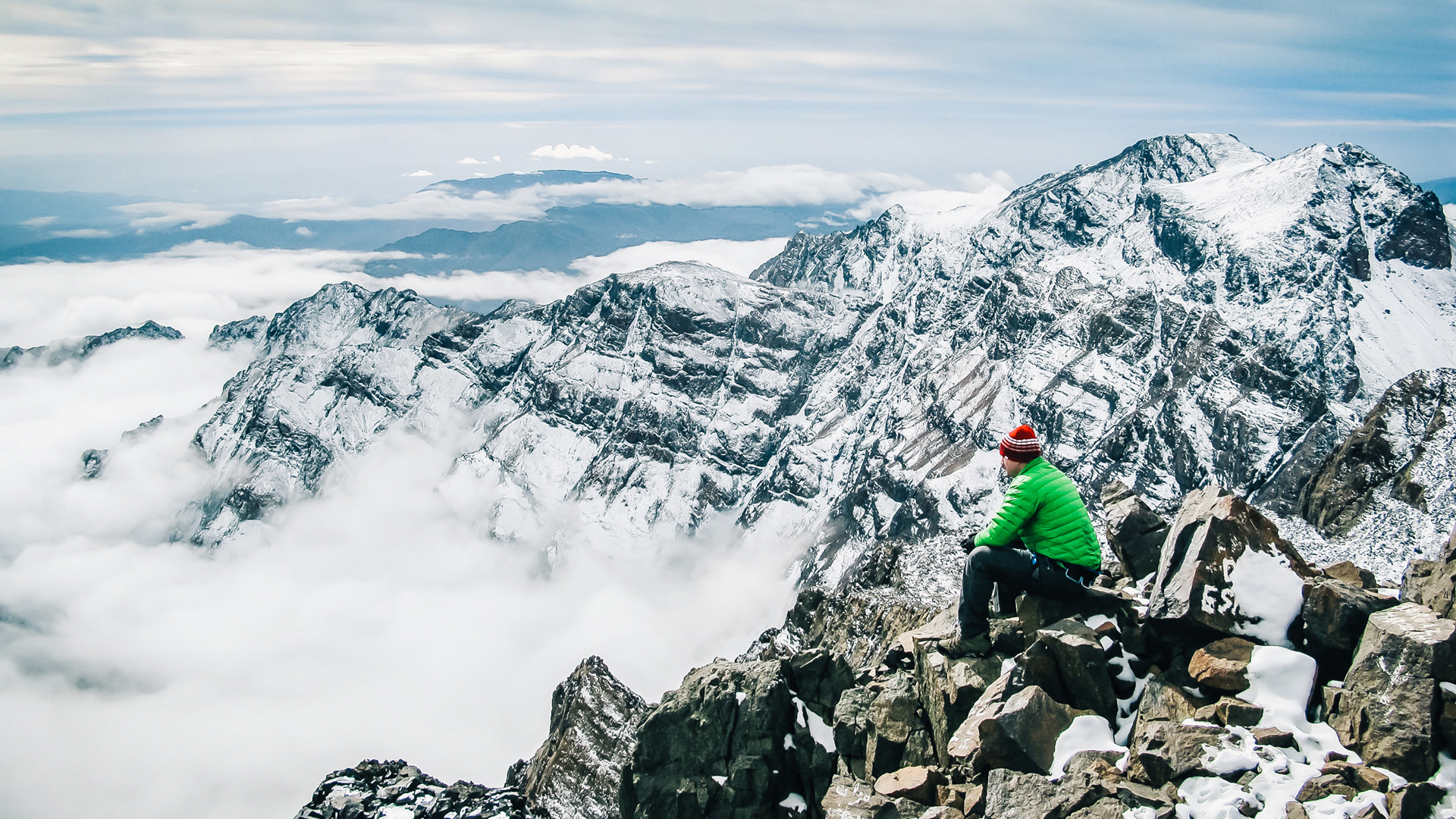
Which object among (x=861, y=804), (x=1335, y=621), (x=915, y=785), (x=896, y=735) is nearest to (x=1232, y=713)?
(x=1335, y=621)

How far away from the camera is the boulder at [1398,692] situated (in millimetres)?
14648

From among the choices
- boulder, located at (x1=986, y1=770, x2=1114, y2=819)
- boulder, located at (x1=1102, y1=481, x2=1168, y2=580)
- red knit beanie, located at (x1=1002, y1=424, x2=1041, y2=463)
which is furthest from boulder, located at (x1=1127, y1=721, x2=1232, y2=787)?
boulder, located at (x1=1102, y1=481, x2=1168, y2=580)

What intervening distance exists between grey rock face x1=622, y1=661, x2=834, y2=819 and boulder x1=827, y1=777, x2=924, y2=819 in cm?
361

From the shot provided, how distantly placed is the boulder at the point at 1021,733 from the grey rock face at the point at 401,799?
24095mm

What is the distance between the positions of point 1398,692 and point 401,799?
36.7 m

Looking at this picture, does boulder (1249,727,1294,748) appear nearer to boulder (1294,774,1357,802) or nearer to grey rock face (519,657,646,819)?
boulder (1294,774,1357,802)

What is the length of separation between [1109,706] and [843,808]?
6970 mm

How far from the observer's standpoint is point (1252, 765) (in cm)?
1521

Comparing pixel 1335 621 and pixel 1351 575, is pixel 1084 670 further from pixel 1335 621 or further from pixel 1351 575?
pixel 1351 575

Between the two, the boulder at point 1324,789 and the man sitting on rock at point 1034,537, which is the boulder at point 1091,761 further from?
the man sitting on rock at point 1034,537

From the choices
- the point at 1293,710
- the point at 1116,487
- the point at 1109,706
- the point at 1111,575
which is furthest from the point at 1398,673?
the point at 1116,487

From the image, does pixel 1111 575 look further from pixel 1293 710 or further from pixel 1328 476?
pixel 1328 476

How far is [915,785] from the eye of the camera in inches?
739

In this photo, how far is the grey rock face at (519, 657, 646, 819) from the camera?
6600 centimetres
